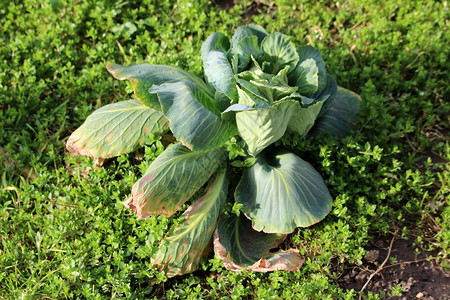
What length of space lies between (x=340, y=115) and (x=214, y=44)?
119 centimetres

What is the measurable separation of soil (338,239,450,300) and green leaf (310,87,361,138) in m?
0.91

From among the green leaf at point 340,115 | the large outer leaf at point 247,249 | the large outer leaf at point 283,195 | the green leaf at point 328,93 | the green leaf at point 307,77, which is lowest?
the large outer leaf at point 247,249

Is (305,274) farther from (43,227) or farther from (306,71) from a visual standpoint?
(43,227)

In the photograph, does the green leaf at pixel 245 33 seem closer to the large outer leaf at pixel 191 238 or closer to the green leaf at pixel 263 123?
the green leaf at pixel 263 123

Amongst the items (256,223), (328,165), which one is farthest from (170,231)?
(328,165)

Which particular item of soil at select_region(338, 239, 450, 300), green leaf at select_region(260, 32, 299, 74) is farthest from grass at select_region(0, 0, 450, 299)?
green leaf at select_region(260, 32, 299, 74)

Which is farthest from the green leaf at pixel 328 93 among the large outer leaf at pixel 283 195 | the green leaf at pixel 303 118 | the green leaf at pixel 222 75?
the green leaf at pixel 222 75

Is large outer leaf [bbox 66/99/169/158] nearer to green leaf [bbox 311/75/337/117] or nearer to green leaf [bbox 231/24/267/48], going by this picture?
green leaf [bbox 231/24/267/48]

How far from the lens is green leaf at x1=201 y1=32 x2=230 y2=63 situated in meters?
3.12

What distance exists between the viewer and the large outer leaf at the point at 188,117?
2.75m

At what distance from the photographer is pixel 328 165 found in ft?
10.5

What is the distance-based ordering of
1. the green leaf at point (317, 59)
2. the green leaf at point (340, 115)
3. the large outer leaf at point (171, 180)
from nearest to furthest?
the large outer leaf at point (171, 180)
the green leaf at point (317, 59)
the green leaf at point (340, 115)

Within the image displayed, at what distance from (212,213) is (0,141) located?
1.95 metres

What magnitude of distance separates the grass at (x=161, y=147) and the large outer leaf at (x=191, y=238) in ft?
0.26
